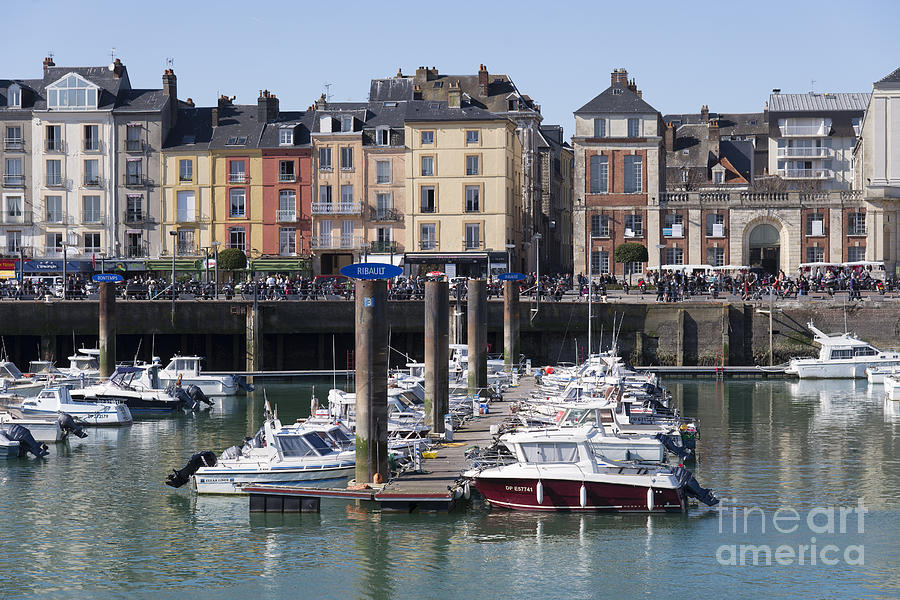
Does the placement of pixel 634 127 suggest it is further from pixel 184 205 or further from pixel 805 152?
pixel 184 205

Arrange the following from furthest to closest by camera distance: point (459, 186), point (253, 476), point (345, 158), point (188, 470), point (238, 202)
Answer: point (238, 202)
point (345, 158)
point (459, 186)
point (188, 470)
point (253, 476)

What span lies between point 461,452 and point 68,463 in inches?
513

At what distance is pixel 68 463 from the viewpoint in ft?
137

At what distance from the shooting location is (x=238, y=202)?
8800 cm

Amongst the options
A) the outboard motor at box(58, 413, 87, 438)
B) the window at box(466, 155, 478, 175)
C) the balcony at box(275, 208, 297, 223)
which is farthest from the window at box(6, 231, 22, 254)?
the outboard motor at box(58, 413, 87, 438)

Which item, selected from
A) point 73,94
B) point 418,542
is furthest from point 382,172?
point 418,542

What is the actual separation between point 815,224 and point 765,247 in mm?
3702

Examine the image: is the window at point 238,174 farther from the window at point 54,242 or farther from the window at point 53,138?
the window at point 54,242

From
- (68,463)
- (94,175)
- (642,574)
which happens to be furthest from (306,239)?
(642,574)

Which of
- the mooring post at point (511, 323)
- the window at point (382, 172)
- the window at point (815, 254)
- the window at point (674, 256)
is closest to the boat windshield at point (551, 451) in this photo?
the mooring post at point (511, 323)

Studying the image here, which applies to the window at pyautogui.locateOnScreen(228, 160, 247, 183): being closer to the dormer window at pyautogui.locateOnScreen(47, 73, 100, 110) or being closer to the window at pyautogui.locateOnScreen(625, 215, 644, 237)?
the dormer window at pyautogui.locateOnScreen(47, 73, 100, 110)

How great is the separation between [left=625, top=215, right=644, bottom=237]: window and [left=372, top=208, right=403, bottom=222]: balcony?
15.4m

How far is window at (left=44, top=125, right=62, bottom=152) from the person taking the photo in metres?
87.8

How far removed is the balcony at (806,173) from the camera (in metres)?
112
